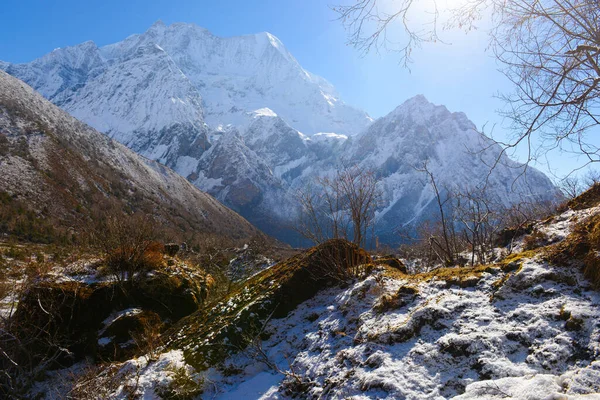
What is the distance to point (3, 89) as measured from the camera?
50.9 meters

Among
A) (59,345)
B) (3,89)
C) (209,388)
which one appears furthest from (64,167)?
(209,388)

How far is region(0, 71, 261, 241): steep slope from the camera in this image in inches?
1447

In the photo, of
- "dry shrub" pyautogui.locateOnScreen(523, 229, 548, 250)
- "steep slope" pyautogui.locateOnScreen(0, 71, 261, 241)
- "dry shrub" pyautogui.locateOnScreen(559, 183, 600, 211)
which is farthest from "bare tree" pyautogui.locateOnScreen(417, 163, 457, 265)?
"steep slope" pyautogui.locateOnScreen(0, 71, 261, 241)

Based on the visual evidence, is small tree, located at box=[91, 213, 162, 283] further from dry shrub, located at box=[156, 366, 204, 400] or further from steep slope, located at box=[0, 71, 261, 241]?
steep slope, located at box=[0, 71, 261, 241]

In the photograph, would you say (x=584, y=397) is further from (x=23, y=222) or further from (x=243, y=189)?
(x=243, y=189)

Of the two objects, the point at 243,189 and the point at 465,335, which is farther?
the point at 243,189

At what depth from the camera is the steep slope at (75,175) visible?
121ft

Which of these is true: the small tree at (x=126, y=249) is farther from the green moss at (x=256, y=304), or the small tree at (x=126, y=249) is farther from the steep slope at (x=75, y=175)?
the steep slope at (x=75, y=175)

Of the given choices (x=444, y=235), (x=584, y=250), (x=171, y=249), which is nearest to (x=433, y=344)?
(x=584, y=250)

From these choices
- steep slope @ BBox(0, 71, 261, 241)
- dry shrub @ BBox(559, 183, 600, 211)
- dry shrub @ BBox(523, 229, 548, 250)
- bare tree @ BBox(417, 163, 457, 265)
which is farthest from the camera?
steep slope @ BBox(0, 71, 261, 241)

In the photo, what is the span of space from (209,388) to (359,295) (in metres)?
2.30

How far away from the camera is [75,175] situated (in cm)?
4712

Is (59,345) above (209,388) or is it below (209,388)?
above

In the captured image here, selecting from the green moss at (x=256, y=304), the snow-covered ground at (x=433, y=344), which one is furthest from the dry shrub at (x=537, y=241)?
the green moss at (x=256, y=304)
